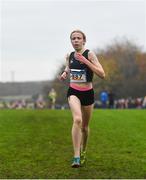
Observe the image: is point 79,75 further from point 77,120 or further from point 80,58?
point 77,120

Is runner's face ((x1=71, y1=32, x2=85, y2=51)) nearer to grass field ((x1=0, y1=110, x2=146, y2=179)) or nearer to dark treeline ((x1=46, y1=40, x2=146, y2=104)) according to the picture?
grass field ((x1=0, y1=110, x2=146, y2=179))

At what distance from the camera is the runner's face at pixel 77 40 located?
9820 millimetres

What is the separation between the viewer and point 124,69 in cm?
10206

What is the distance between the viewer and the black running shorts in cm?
989

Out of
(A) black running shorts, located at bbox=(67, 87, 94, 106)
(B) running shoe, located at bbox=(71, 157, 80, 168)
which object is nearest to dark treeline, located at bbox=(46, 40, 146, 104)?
(A) black running shorts, located at bbox=(67, 87, 94, 106)

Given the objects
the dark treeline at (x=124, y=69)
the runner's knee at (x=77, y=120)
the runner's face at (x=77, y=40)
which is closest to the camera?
the runner's knee at (x=77, y=120)

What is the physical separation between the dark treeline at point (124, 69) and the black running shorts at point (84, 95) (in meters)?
82.3

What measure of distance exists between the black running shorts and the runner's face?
2.51 feet

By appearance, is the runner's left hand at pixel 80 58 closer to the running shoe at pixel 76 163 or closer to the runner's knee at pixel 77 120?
the runner's knee at pixel 77 120

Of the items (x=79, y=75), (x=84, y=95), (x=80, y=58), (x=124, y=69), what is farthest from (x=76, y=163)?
(x=124, y=69)

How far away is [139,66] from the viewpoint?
102 m

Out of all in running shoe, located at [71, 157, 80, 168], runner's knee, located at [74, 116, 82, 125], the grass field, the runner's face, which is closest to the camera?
the grass field

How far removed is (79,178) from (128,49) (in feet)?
316

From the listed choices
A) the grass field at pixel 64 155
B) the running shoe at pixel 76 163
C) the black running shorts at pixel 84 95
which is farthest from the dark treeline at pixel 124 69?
the running shoe at pixel 76 163
